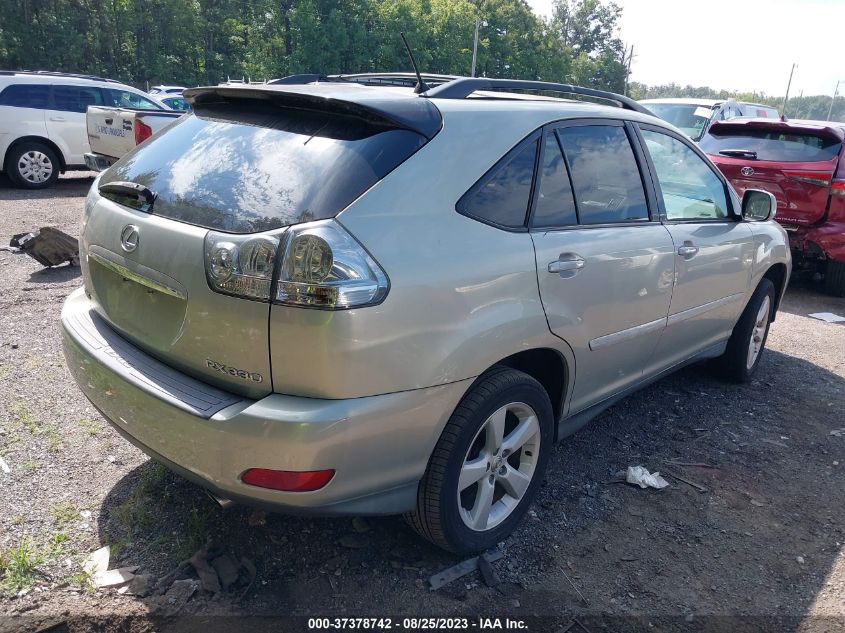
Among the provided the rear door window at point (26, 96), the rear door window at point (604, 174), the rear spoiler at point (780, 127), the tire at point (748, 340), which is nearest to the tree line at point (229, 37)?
the rear door window at point (26, 96)

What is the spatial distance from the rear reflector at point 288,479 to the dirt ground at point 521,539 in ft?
1.91

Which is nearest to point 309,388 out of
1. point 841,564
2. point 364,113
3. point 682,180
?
point 364,113

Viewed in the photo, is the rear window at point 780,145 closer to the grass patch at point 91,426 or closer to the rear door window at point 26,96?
the grass patch at point 91,426

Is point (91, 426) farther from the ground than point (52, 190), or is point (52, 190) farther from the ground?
point (91, 426)

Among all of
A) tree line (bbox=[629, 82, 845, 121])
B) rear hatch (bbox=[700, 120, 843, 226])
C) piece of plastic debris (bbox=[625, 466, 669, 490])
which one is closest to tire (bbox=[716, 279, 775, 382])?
piece of plastic debris (bbox=[625, 466, 669, 490])

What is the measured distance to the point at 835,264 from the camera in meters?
7.57

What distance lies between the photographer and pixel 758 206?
4.34 m

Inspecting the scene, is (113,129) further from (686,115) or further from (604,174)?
(686,115)

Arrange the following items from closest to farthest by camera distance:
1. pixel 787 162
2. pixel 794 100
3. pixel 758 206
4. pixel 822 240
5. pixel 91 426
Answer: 1. pixel 91 426
2. pixel 758 206
3. pixel 822 240
4. pixel 787 162
5. pixel 794 100

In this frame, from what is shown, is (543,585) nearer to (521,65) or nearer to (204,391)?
(204,391)

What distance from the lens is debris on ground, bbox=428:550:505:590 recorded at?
2.60 metres

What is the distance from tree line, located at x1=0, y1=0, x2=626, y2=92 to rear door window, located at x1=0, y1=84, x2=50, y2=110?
1387 inches

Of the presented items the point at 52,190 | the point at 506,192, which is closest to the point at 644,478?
the point at 506,192

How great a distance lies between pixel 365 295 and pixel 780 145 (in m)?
7.23
